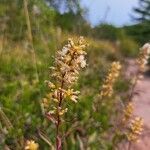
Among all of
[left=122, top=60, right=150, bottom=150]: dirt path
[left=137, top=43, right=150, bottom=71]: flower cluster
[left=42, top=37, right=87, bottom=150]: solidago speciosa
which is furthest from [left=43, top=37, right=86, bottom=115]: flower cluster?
[left=122, top=60, right=150, bottom=150]: dirt path

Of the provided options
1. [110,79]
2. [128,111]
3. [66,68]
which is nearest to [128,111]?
[128,111]

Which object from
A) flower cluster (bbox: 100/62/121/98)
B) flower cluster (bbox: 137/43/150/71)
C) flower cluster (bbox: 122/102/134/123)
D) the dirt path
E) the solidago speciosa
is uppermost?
the solidago speciosa

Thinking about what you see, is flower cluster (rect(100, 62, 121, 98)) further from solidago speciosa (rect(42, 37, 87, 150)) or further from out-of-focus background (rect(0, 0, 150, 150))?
solidago speciosa (rect(42, 37, 87, 150))

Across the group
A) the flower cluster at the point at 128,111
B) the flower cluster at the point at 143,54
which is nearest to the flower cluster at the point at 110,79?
the flower cluster at the point at 143,54

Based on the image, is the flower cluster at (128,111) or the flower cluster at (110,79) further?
the flower cluster at (110,79)

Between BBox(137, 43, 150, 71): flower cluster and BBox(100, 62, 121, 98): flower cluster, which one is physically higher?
BBox(137, 43, 150, 71): flower cluster

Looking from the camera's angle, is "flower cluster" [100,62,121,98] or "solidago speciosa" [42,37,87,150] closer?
"solidago speciosa" [42,37,87,150]

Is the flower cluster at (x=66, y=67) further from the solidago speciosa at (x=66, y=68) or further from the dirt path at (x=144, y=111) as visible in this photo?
the dirt path at (x=144, y=111)

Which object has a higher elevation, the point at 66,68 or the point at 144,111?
the point at 66,68

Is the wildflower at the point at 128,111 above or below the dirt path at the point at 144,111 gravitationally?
above

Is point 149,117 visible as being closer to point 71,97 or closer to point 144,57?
point 144,57

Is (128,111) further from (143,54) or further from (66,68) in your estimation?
(66,68)

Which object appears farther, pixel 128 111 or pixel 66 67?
pixel 128 111
